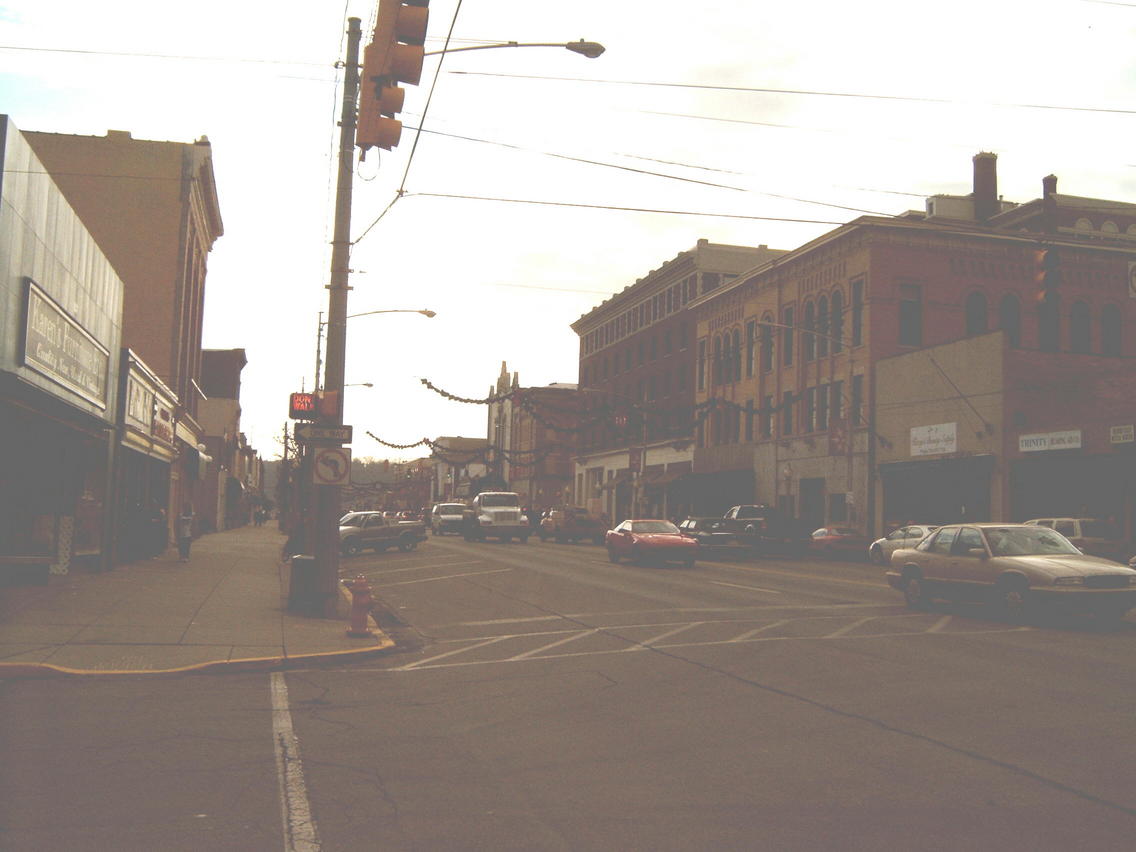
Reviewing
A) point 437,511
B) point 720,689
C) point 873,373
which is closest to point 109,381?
point 720,689

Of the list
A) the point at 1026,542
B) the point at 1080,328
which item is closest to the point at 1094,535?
the point at 1026,542

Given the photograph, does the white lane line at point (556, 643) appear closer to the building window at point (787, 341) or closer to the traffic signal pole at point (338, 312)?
the traffic signal pole at point (338, 312)

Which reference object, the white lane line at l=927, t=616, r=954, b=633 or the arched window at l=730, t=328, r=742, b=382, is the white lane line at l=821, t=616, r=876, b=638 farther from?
the arched window at l=730, t=328, r=742, b=382

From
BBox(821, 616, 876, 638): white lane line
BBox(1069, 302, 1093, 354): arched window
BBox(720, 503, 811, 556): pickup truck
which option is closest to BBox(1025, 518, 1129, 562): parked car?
BBox(720, 503, 811, 556): pickup truck

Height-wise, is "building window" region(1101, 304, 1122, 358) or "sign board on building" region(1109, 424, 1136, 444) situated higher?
"building window" region(1101, 304, 1122, 358)

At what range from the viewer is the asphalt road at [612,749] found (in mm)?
5910

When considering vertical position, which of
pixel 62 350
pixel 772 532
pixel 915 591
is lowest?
pixel 915 591

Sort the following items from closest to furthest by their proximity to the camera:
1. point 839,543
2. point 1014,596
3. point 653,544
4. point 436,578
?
point 1014,596 → point 436,578 → point 653,544 → point 839,543

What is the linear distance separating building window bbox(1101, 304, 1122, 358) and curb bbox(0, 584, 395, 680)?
42.4 m

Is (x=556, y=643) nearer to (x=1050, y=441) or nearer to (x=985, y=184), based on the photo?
(x=1050, y=441)

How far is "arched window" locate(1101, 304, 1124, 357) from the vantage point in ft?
157

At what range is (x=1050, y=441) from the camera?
120ft

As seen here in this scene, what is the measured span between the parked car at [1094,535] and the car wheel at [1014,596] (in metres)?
14.4

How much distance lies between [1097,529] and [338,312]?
2310 cm
